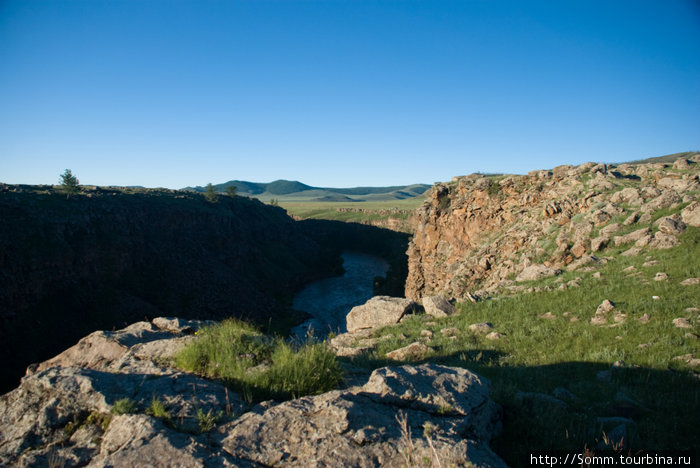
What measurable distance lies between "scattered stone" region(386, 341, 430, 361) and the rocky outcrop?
86.1 feet

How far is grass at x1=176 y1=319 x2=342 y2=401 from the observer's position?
496 cm

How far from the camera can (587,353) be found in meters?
8.09

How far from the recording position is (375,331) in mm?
12344

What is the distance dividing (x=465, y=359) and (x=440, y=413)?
451 cm

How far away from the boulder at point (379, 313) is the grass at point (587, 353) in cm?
80

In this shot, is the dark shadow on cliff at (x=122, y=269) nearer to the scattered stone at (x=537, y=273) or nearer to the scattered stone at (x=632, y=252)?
the scattered stone at (x=537, y=273)

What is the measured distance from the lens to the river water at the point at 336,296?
156 feet

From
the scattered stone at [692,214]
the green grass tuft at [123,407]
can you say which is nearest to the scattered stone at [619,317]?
the scattered stone at [692,214]

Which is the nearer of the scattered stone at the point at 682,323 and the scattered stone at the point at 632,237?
the scattered stone at the point at 682,323

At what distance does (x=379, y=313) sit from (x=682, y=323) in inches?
331

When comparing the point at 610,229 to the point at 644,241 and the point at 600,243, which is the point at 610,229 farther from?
the point at 644,241

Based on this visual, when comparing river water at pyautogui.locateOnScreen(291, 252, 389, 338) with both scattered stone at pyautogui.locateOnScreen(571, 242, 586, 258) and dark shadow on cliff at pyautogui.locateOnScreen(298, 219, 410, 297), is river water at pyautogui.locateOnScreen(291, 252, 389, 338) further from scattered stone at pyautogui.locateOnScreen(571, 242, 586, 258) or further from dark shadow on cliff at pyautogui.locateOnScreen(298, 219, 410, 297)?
scattered stone at pyautogui.locateOnScreen(571, 242, 586, 258)

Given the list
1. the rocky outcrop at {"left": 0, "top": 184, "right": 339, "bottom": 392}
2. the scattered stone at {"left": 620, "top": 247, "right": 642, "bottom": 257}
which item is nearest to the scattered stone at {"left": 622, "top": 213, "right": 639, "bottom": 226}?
the scattered stone at {"left": 620, "top": 247, "right": 642, "bottom": 257}

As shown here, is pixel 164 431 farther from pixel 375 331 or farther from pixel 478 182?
pixel 478 182
